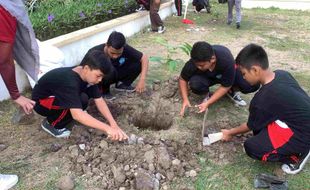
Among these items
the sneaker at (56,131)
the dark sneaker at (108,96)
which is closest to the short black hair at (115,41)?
the dark sneaker at (108,96)

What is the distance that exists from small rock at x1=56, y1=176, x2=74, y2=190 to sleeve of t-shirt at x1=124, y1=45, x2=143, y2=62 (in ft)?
5.94

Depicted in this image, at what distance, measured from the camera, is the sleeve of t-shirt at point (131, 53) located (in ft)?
13.7

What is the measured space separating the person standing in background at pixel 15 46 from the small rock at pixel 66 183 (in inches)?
13.6

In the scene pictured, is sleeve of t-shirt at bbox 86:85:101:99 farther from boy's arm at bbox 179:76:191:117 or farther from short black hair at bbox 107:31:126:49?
boy's arm at bbox 179:76:191:117

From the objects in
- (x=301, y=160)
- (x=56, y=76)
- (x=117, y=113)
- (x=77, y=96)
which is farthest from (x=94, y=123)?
(x=301, y=160)

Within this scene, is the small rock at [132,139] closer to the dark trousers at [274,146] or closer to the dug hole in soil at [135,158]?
the dug hole in soil at [135,158]

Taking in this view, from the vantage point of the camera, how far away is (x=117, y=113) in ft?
12.7

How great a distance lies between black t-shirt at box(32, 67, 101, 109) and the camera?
2.96 metres

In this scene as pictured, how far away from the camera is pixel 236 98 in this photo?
4.14 m

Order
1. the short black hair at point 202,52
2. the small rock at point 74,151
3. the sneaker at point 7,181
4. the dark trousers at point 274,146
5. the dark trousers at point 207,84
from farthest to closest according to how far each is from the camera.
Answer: the dark trousers at point 207,84 → the short black hair at point 202,52 → the small rock at point 74,151 → the dark trousers at point 274,146 → the sneaker at point 7,181

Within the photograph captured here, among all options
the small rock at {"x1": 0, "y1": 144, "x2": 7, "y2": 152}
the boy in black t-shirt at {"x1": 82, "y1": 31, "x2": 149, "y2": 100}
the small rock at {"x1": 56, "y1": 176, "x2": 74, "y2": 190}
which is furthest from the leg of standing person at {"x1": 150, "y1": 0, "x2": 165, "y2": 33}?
the small rock at {"x1": 56, "y1": 176, "x2": 74, "y2": 190}

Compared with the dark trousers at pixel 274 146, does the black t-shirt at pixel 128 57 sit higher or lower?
higher

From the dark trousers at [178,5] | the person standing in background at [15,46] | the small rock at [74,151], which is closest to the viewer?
the person standing in background at [15,46]

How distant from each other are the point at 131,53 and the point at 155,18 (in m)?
3.05
